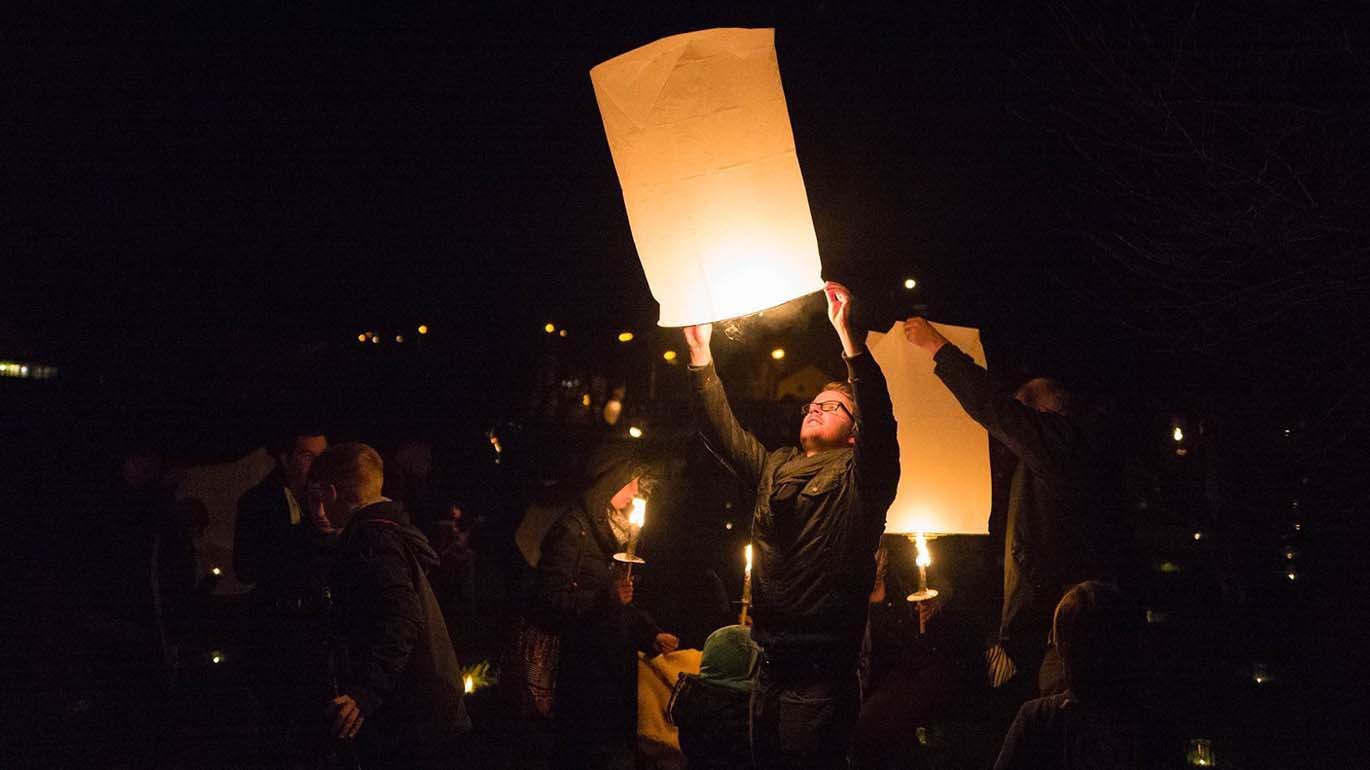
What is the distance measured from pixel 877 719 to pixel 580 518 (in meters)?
2.35

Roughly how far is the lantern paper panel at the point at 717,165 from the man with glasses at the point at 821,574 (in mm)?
432

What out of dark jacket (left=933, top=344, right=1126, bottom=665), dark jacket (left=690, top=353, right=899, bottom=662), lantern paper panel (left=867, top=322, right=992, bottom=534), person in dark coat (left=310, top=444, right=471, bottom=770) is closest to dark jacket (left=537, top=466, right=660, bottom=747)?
person in dark coat (left=310, top=444, right=471, bottom=770)

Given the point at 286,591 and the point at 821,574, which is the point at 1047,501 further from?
the point at 286,591

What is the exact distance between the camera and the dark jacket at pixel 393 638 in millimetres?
4004

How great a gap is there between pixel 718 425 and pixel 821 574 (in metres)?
1.01

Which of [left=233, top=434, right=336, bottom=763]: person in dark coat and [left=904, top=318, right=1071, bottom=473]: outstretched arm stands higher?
Answer: [left=904, top=318, right=1071, bottom=473]: outstretched arm

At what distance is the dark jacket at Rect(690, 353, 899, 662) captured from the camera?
3.88m

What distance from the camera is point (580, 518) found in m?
6.07

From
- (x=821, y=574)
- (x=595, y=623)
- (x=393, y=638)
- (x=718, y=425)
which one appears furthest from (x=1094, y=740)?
(x=595, y=623)

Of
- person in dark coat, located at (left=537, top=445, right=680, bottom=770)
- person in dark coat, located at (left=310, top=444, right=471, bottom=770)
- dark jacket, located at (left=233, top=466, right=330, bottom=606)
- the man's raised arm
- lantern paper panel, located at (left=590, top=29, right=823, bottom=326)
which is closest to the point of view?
lantern paper panel, located at (left=590, top=29, right=823, bottom=326)

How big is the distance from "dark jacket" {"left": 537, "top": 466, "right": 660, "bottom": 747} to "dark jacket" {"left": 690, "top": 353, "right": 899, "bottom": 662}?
1927 millimetres

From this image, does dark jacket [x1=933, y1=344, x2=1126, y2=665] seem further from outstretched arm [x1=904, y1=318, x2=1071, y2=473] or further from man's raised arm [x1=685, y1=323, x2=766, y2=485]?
man's raised arm [x1=685, y1=323, x2=766, y2=485]

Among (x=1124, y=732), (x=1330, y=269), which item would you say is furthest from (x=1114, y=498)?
(x=1330, y=269)

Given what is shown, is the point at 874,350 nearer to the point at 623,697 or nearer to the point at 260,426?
the point at 623,697
